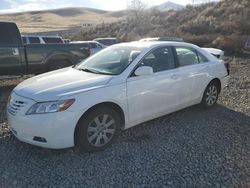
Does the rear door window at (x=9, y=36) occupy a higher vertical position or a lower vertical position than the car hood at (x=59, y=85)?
higher

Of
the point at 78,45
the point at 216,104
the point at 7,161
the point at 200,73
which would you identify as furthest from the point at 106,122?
the point at 78,45

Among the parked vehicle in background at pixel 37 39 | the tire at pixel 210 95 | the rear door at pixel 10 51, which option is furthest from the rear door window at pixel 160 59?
the parked vehicle in background at pixel 37 39

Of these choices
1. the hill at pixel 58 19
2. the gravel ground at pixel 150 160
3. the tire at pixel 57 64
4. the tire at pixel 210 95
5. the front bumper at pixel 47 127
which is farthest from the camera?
the hill at pixel 58 19

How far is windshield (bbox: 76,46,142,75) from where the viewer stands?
15.4ft

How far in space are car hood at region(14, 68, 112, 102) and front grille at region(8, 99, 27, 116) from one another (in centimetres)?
12

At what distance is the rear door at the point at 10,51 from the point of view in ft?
25.5

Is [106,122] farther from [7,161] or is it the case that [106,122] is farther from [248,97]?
[248,97]

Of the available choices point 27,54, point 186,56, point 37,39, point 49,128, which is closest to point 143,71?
point 186,56

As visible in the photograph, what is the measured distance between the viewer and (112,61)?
5.00m

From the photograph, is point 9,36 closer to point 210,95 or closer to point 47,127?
point 47,127

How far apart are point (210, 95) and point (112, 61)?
243 cm

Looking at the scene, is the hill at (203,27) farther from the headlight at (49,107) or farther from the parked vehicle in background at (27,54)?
the headlight at (49,107)

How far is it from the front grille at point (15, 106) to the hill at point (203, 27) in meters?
15.3

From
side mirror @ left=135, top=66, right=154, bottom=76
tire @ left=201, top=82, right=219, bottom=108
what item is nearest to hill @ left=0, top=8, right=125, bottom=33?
tire @ left=201, top=82, right=219, bottom=108
